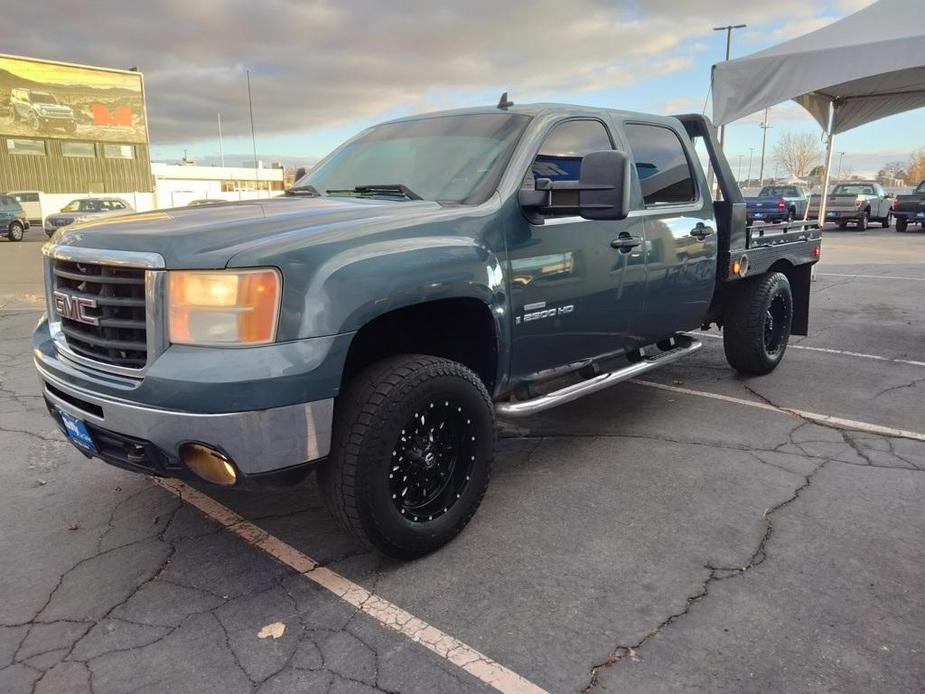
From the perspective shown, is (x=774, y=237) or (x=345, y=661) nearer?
(x=345, y=661)

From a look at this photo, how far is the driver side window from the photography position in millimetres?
3670

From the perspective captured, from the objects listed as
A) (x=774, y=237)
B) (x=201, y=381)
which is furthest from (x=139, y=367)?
(x=774, y=237)

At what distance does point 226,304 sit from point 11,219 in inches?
1066

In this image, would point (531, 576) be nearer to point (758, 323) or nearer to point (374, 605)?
point (374, 605)

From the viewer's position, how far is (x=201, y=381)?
94.0 inches

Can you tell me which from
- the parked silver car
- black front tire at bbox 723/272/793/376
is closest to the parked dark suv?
the parked silver car

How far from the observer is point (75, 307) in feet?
9.29

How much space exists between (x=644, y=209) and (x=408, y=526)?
2413mm

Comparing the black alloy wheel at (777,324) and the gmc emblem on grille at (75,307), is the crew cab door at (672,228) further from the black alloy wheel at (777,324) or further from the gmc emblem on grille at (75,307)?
the gmc emblem on grille at (75,307)

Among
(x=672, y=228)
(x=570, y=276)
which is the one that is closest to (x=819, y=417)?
(x=672, y=228)

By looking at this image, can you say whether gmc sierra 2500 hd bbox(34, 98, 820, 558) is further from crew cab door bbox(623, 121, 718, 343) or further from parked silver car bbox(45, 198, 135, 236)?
parked silver car bbox(45, 198, 135, 236)

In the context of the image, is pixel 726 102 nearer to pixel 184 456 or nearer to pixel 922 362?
pixel 922 362

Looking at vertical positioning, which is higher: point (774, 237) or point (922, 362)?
point (774, 237)

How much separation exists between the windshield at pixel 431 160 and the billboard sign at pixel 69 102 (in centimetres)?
4098
